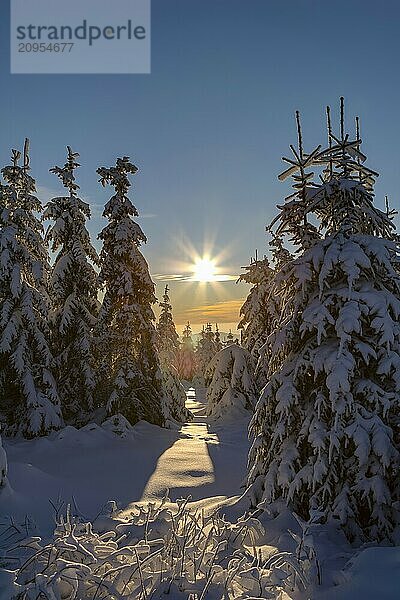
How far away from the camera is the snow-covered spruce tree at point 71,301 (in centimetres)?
1891

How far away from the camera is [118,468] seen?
12.5 meters

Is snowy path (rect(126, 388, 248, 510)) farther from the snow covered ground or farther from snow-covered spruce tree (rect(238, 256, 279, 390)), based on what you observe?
snow-covered spruce tree (rect(238, 256, 279, 390))

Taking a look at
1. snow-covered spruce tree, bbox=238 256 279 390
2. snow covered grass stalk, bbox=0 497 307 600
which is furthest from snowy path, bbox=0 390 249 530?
snow-covered spruce tree, bbox=238 256 279 390

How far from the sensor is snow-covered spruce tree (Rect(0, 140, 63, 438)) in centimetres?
1616

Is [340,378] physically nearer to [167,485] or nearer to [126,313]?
[167,485]

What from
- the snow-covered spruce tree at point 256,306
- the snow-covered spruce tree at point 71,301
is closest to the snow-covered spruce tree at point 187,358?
the snow-covered spruce tree at point 256,306

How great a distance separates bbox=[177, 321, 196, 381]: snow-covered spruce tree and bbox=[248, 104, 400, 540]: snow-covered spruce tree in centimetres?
8568

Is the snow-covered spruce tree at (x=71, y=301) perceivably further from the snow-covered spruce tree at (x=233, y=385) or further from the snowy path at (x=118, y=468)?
the snow-covered spruce tree at (x=233, y=385)

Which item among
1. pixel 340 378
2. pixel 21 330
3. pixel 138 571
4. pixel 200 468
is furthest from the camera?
pixel 21 330

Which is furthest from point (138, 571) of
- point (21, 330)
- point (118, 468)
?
point (21, 330)

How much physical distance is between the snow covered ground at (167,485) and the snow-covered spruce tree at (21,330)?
1.21m

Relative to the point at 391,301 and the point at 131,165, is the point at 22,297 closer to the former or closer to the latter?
the point at 131,165

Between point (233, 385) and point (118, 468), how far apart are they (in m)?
12.2

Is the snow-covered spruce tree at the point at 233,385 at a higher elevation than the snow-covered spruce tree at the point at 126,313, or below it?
below
